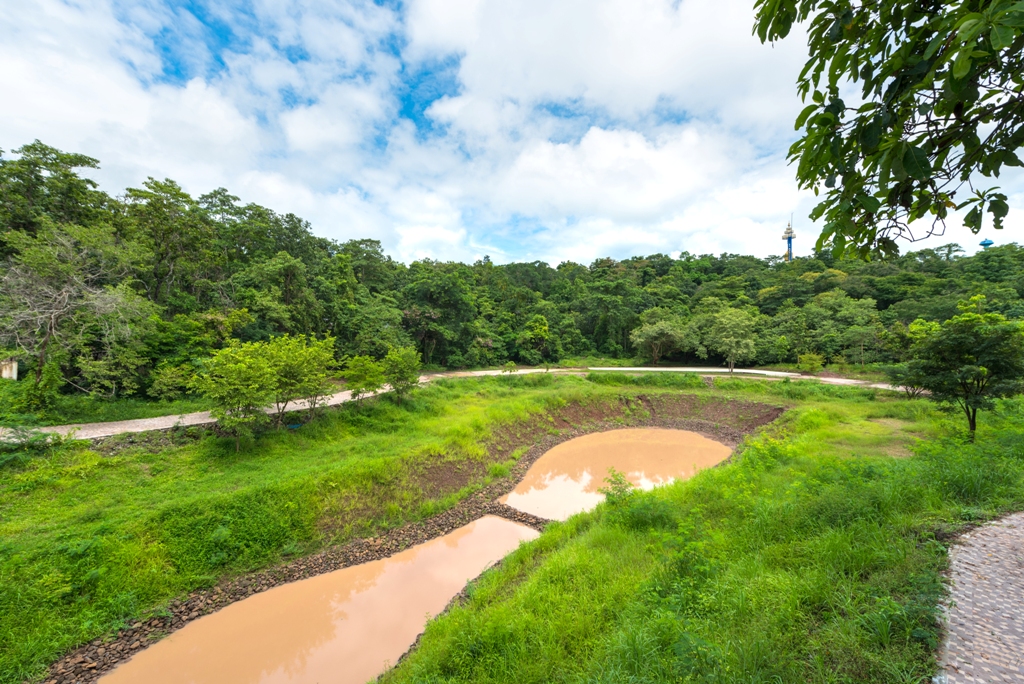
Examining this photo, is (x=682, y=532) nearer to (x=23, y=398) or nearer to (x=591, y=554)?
(x=591, y=554)

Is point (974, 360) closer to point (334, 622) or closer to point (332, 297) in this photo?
point (334, 622)

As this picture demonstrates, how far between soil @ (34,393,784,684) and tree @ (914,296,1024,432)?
8.01 m

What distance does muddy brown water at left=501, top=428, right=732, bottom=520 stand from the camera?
10836 millimetres

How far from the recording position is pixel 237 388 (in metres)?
9.74

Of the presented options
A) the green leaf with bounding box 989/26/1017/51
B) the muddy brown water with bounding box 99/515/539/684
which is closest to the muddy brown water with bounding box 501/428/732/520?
the muddy brown water with bounding box 99/515/539/684

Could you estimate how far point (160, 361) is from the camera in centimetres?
1233

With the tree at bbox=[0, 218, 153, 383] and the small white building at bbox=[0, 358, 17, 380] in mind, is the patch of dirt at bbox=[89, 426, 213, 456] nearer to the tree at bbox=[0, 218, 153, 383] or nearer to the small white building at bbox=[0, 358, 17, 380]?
the tree at bbox=[0, 218, 153, 383]

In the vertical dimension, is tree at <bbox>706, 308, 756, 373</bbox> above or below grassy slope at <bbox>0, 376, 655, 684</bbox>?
above

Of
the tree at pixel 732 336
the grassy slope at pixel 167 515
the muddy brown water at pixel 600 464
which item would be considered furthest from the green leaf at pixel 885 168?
the tree at pixel 732 336

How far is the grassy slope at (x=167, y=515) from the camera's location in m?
5.83

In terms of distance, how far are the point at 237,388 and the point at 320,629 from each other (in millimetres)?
6177

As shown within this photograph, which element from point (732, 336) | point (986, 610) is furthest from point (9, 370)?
point (732, 336)

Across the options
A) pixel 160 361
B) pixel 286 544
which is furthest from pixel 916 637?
pixel 160 361

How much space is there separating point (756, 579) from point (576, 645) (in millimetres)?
2098
